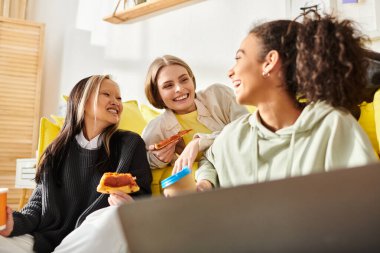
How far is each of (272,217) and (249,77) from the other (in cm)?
68

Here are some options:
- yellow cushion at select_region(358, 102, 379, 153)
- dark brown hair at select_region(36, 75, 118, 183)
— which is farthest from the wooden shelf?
yellow cushion at select_region(358, 102, 379, 153)

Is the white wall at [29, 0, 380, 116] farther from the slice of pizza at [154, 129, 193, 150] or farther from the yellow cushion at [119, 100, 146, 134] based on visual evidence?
the slice of pizza at [154, 129, 193, 150]

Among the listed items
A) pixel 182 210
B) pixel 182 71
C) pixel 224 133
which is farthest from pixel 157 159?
pixel 182 210

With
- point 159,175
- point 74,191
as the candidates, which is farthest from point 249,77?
point 74,191

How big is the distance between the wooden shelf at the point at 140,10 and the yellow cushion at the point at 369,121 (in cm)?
183

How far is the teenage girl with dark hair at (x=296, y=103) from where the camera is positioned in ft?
2.99

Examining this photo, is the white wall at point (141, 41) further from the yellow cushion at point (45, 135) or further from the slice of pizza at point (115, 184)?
the slice of pizza at point (115, 184)

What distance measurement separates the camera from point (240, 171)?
3.54ft

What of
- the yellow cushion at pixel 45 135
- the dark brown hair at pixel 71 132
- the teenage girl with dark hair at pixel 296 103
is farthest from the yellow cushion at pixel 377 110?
the yellow cushion at pixel 45 135

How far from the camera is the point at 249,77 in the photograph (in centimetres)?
104

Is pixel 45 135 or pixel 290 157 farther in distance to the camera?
pixel 45 135

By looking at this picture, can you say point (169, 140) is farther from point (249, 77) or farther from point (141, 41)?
point (141, 41)

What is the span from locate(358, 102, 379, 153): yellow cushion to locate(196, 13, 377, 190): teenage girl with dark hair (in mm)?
374

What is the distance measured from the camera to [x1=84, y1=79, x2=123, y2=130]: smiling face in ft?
5.67
